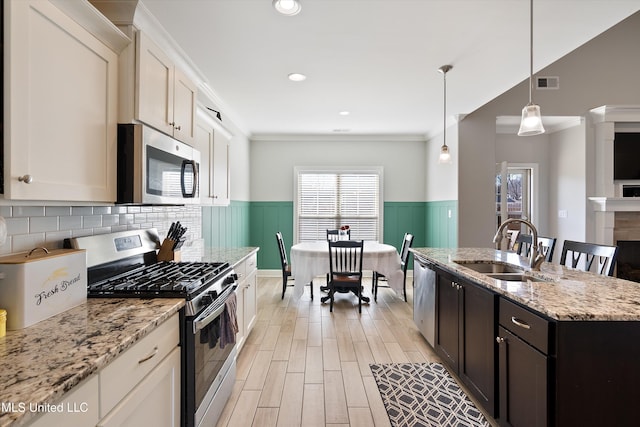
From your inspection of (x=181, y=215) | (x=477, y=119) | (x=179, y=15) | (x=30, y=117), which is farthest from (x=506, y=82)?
(x=30, y=117)

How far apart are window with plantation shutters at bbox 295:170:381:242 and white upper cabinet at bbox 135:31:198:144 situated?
3.84 m

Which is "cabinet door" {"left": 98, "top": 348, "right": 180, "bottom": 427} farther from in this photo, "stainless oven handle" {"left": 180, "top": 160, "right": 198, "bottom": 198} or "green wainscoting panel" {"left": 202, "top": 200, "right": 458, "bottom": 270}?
"green wainscoting panel" {"left": 202, "top": 200, "right": 458, "bottom": 270}

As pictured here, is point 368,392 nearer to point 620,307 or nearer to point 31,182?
point 620,307

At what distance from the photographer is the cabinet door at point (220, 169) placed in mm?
3102

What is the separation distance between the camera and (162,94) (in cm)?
187

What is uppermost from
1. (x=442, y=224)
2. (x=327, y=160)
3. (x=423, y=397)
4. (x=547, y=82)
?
(x=547, y=82)

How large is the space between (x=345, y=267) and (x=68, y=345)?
129 inches

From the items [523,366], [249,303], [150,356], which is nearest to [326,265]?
[249,303]

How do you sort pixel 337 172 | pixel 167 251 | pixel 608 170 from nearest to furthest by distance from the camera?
pixel 167 251 → pixel 608 170 → pixel 337 172

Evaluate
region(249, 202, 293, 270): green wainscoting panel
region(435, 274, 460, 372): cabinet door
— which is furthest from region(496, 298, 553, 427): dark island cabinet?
region(249, 202, 293, 270): green wainscoting panel

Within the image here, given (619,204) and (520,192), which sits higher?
(520,192)
